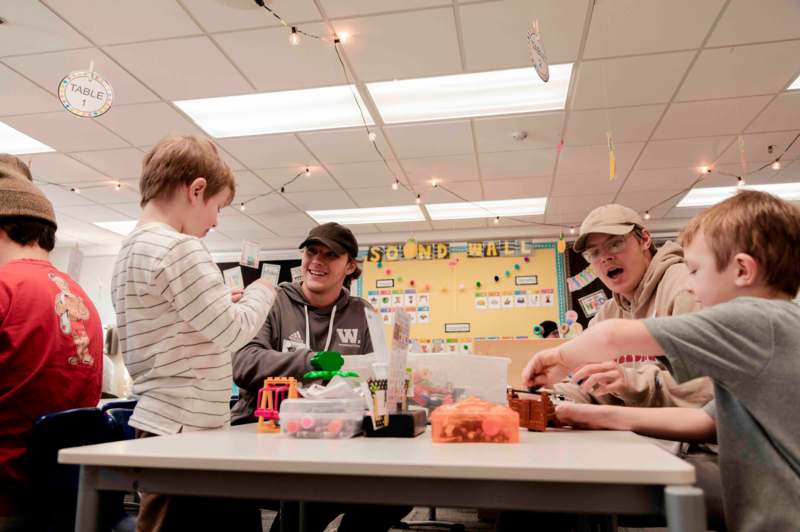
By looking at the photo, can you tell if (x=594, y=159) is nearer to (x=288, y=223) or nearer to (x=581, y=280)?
(x=581, y=280)

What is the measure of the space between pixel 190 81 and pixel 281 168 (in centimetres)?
148

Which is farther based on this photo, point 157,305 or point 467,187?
point 467,187

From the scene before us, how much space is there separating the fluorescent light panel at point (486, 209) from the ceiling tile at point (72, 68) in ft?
10.8

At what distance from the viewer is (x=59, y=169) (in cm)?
504

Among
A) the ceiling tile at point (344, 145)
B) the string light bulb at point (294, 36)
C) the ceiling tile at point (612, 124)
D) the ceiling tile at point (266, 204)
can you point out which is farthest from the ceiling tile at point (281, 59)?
the ceiling tile at point (266, 204)

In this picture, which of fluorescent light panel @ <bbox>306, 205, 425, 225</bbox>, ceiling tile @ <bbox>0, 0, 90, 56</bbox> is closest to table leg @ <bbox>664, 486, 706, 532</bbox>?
ceiling tile @ <bbox>0, 0, 90, 56</bbox>

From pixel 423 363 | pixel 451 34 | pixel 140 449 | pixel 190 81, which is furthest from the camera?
pixel 190 81

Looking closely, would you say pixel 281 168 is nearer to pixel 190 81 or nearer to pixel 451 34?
pixel 190 81

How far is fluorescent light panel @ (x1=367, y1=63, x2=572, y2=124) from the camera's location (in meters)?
3.70

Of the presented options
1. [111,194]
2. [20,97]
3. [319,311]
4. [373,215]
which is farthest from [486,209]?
[20,97]

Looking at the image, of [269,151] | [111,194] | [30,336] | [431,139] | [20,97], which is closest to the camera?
[30,336]

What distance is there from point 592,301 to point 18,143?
20.7ft

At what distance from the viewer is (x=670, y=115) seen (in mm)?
4039

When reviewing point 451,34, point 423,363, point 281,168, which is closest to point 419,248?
point 281,168
